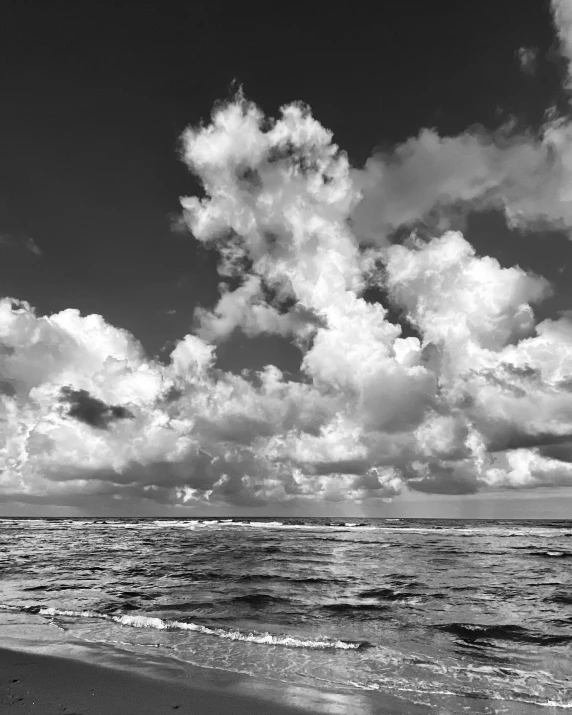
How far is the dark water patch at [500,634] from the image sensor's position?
1084cm

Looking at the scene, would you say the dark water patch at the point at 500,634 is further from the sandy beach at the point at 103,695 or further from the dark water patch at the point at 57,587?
the dark water patch at the point at 57,587

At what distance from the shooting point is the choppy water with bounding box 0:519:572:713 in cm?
798

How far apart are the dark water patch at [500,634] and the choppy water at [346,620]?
0.06 meters

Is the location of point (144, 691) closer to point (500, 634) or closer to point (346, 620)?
point (346, 620)

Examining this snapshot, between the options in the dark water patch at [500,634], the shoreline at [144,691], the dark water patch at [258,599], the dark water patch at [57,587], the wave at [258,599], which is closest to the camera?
the shoreline at [144,691]

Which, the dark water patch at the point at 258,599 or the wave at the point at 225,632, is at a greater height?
the wave at the point at 225,632

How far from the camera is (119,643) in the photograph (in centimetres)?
936

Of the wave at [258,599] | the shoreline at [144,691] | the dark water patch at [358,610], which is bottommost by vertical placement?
the wave at [258,599]

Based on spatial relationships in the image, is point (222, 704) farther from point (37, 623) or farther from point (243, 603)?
point (243, 603)

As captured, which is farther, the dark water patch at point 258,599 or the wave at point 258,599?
the wave at point 258,599

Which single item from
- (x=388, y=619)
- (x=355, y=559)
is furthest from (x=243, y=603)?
(x=355, y=559)

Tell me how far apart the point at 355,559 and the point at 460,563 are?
5.78 m

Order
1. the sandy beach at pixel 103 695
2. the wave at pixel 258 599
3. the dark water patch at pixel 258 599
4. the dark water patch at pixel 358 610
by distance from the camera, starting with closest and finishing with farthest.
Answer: the sandy beach at pixel 103 695 → the dark water patch at pixel 358 610 → the dark water patch at pixel 258 599 → the wave at pixel 258 599

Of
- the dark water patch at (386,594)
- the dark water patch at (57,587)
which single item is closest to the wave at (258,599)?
the dark water patch at (386,594)
